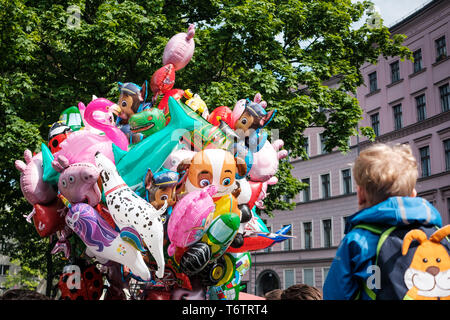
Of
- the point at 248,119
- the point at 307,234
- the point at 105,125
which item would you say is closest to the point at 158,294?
the point at 105,125

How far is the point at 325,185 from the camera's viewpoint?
118ft

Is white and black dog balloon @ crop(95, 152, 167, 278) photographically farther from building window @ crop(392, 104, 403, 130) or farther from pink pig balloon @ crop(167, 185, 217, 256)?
building window @ crop(392, 104, 403, 130)

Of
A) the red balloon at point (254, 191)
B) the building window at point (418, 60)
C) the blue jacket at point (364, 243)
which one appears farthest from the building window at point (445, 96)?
the blue jacket at point (364, 243)

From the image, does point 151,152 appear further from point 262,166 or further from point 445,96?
point 445,96

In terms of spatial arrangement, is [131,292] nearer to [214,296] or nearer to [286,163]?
[214,296]

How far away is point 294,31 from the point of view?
13664 millimetres

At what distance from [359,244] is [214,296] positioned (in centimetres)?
345

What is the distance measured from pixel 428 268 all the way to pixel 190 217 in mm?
2394

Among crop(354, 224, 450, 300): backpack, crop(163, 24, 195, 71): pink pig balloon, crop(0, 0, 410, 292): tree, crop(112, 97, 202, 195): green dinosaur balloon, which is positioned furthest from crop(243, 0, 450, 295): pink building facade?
crop(354, 224, 450, 300): backpack

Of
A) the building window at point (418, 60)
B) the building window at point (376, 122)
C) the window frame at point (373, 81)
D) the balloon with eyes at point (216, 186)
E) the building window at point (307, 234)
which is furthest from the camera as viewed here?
the building window at point (307, 234)

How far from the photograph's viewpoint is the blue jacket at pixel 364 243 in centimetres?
246

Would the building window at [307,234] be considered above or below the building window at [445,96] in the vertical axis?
below

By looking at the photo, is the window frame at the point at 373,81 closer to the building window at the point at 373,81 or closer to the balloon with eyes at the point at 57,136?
the building window at the point at 373,81

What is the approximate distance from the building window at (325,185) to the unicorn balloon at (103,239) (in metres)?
31.8
